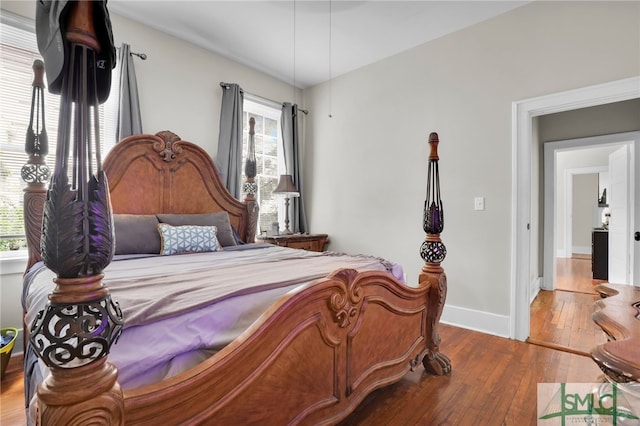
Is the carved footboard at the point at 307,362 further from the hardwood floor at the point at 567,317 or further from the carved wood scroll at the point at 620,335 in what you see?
the hardwood floor at the point at 567,317

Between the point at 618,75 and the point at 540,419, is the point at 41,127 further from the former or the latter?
the point at 618,75

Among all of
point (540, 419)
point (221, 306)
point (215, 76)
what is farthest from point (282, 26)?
point (540, 419)

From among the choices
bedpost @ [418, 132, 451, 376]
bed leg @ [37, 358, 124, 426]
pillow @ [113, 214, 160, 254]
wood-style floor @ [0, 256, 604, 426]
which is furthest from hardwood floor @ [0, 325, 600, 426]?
bed leg @ [37, 358, 124, 426]

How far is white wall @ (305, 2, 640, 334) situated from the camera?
2.52 m

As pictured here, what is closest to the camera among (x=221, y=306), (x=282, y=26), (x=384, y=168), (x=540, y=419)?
(x=221, y=306)

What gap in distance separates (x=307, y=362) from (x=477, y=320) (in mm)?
2388

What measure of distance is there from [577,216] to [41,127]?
33.8 ft

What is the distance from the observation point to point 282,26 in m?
3.08

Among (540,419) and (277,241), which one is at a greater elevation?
(277,241)

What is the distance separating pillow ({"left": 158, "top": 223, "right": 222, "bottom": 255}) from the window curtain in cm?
101

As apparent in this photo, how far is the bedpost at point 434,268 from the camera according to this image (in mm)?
2002

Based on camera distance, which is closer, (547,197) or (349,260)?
(349,260)

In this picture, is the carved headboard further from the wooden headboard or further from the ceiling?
the ceiling

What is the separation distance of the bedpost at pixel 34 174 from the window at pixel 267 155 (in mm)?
2036
